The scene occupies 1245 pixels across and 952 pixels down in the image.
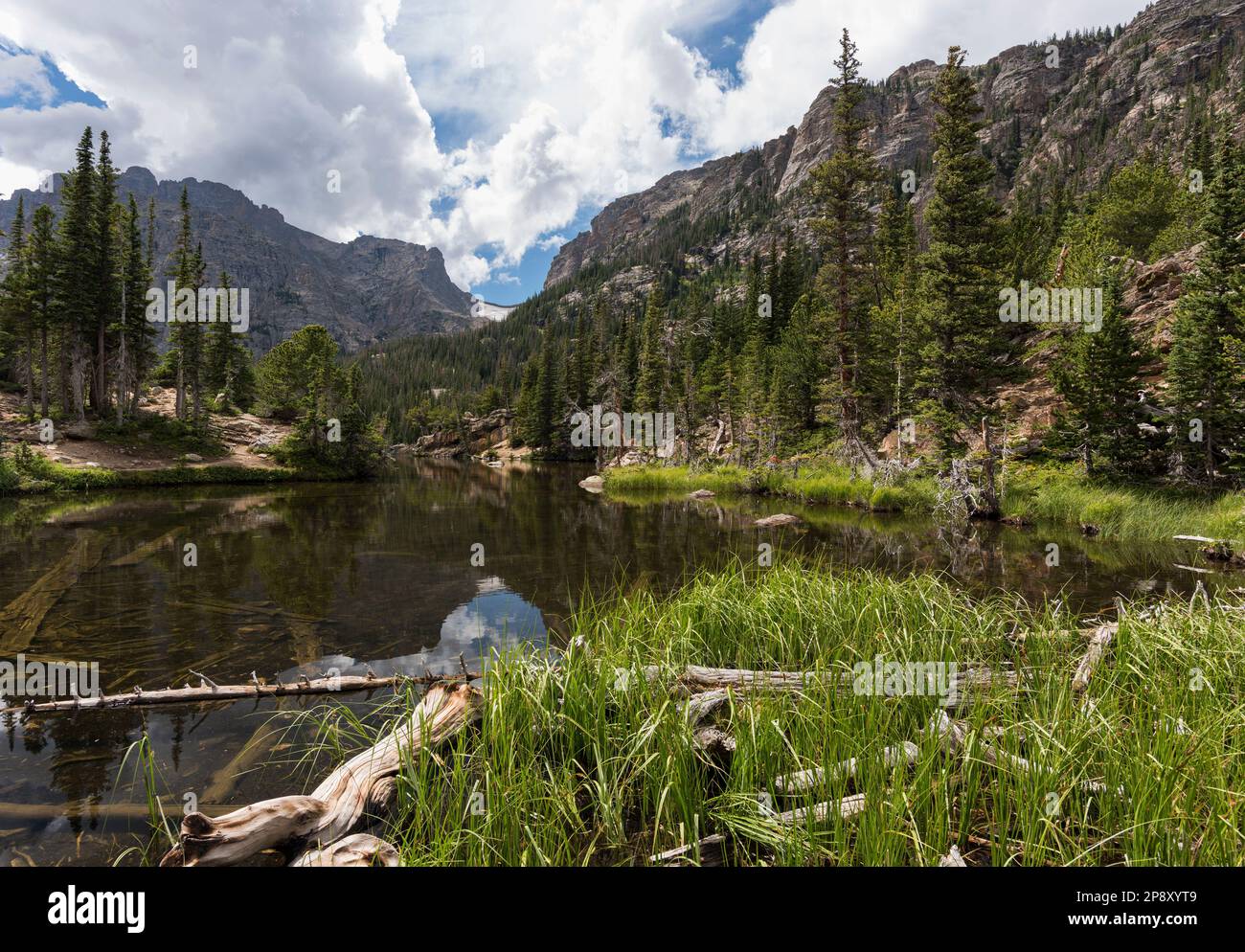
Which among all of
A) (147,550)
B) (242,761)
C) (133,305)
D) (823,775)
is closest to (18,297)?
(133,305)

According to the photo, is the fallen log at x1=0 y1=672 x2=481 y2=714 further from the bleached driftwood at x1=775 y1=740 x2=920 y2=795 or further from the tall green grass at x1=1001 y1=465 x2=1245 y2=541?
the tall green grass at x1=1001 y1=465 x2=1245 y2=541

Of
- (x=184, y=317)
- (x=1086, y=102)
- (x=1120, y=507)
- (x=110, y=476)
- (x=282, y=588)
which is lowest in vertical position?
(x=282, y=588)

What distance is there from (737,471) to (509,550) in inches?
1005

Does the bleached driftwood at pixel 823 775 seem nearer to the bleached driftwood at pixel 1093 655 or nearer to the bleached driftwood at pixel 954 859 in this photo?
the bleached driftwood at pixel 954 859

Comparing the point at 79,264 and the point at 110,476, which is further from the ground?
the point at 79,264

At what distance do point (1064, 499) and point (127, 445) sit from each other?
5775 cm

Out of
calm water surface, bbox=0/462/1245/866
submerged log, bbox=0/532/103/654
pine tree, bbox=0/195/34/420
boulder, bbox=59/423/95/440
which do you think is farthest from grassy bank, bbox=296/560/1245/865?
pine tree, bbox=0/195/34/420

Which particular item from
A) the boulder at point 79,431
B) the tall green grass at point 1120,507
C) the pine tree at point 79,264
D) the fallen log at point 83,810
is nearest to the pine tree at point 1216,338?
the tall green grass at point 1120,507

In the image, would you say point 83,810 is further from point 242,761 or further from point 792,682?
point 792,682

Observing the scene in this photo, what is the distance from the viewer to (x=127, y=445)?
1571 inches

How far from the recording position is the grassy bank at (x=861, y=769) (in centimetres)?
325

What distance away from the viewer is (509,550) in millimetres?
19328
